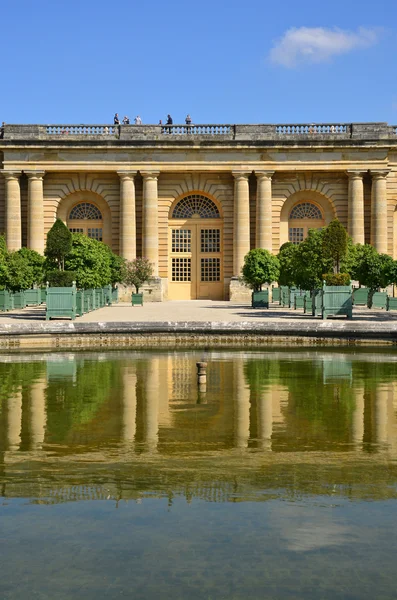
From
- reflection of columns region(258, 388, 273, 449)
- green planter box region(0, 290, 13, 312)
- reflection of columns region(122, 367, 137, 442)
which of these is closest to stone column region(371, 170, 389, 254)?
green planter box region(0, 290, 13, 312)

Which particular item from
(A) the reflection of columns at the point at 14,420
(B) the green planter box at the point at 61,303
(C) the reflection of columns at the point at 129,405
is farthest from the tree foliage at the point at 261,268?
(A) the reflection of columns at the point at 14,420

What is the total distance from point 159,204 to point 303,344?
31664 mm

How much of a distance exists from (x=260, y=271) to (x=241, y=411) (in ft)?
95.0

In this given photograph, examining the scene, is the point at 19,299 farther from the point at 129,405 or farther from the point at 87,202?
the point at 129,405

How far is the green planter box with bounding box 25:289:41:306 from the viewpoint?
1692 inches

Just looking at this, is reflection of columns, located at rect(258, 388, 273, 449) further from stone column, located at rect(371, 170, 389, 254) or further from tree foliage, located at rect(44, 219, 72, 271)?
stone column, located at rect(371, 170, 389, 254)

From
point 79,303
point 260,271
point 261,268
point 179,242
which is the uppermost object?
point 179,242

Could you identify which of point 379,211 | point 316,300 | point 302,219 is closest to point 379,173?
point 379,211

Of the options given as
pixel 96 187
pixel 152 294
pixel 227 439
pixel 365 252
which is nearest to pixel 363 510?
pixel 227 439

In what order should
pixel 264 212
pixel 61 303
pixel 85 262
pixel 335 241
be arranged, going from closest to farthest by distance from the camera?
pixel 61 303 < pixel 335 241 < pixel 85 262 < pixel 264 212

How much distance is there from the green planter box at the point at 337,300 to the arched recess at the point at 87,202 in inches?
1016

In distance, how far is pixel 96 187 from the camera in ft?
176

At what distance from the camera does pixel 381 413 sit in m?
12.4

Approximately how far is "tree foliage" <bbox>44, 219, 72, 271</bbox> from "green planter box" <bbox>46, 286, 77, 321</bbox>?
3.41 meters
